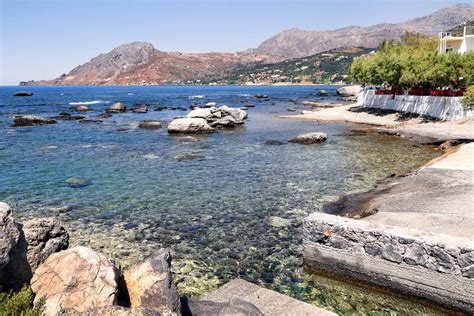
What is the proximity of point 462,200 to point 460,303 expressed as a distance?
6838mm

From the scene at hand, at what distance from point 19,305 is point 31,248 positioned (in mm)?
1993

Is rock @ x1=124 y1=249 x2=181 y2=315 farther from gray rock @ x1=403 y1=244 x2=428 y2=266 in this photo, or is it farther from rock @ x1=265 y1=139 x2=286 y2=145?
rock @ x1=265 y1=139 x2=286 y2=145

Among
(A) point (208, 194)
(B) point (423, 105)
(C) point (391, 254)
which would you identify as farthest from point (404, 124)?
(C) point (391, 254)

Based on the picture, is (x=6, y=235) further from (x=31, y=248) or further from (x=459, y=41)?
(x=459, y=41)

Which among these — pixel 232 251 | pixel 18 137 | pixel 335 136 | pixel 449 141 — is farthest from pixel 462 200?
pixel 18 137

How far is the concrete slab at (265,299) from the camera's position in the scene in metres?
8.88

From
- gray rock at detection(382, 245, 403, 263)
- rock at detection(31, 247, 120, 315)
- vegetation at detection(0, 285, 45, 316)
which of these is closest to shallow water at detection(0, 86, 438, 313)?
gray rock at detection(382, 245, 403, 263)

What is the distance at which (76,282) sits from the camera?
269 inches

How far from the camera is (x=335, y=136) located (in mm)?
41000

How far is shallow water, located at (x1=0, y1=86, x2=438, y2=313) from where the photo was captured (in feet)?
39.9

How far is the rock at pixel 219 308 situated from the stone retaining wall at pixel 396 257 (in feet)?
13.9

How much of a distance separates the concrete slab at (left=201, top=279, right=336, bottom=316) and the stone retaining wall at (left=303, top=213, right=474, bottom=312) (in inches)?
102

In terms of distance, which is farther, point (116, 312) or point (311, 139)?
point (311, 139)

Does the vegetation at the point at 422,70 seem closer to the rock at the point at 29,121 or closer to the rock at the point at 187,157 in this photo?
the rock at the point at 187,157
